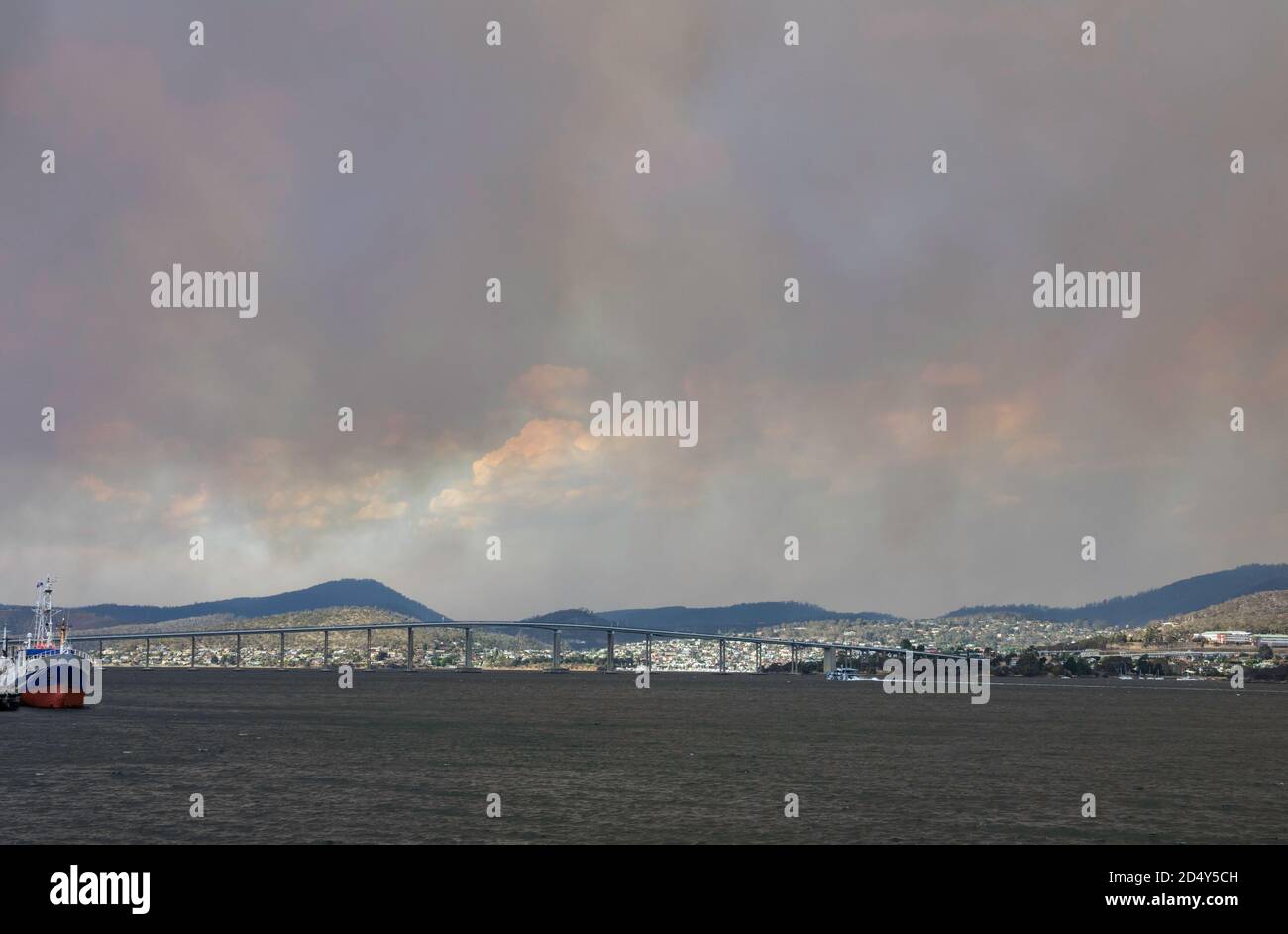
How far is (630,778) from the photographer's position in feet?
209

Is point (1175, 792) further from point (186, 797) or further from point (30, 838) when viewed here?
point (30, 838)

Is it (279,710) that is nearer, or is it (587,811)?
(587,811)

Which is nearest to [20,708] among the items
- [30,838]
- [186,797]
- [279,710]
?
[279,710]

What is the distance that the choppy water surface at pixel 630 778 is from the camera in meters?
46.1

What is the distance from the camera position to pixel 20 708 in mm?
125375

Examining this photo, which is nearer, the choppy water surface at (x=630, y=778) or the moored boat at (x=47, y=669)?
the choppy water surface at (x=630, y=778)

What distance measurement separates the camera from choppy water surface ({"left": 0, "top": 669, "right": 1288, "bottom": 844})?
151 feet

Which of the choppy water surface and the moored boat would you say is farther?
the moored boat

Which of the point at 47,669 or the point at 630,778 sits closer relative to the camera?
the point at 630,778
